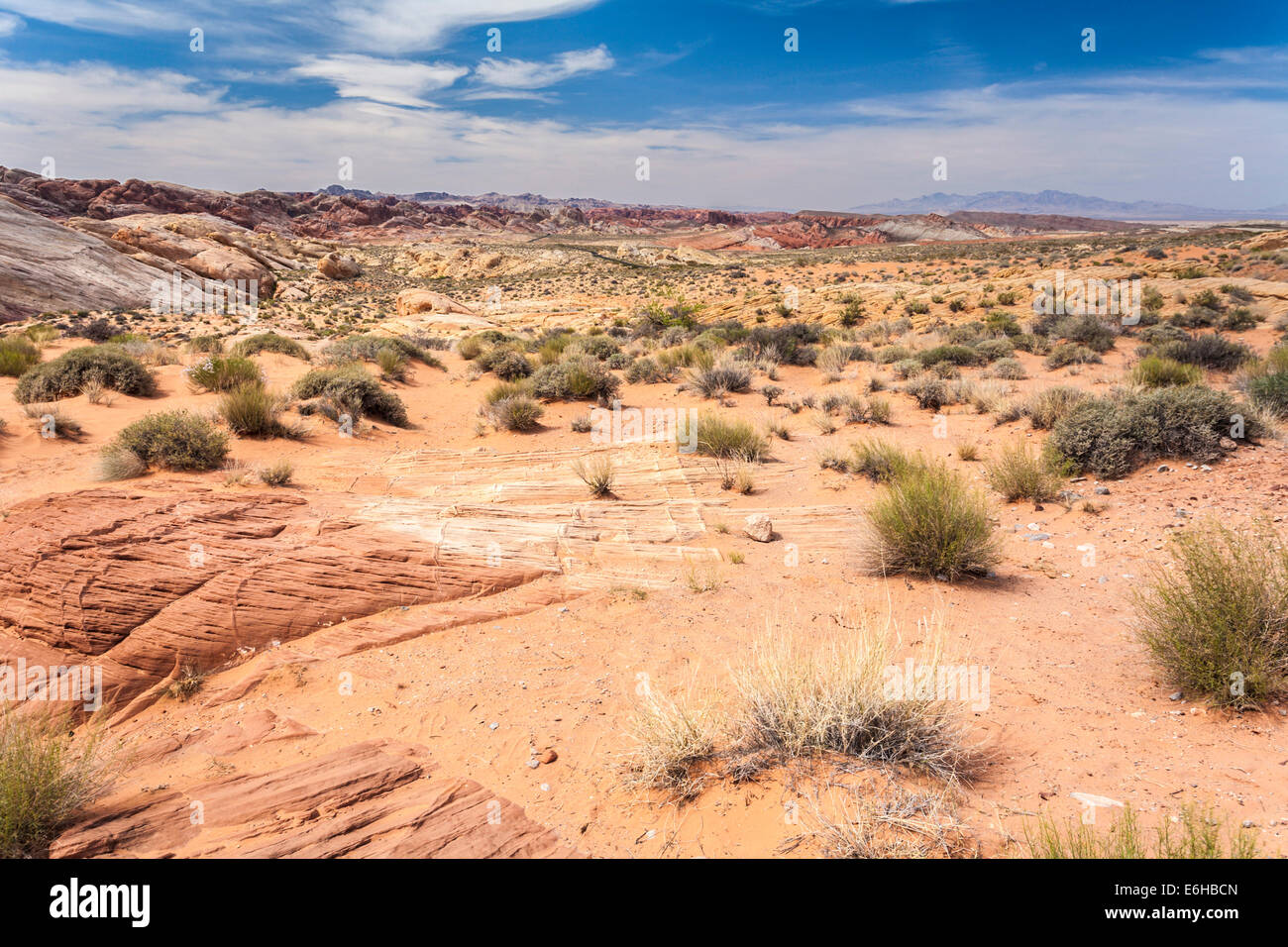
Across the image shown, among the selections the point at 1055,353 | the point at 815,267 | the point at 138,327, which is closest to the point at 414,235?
the point at 815,267

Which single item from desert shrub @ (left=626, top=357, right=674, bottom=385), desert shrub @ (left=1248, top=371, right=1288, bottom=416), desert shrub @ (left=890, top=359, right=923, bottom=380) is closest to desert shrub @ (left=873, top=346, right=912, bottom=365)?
desert shrub @ (left=890, top=359, right=923, bottom=380)

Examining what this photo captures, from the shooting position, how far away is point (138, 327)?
23719mm

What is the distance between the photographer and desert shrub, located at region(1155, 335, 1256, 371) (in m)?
13.5

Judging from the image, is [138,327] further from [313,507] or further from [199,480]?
[313,507]

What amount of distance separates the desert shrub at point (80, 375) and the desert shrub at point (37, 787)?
11588 mm

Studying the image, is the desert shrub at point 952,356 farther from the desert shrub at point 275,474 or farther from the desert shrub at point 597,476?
the desert shrub at point 275,474

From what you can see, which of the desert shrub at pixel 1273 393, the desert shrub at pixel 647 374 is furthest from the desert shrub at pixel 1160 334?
the desert shrub at pixel 647 374

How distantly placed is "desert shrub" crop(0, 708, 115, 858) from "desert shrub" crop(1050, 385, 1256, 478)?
9.88m

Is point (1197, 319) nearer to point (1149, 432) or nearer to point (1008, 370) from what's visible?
point (1008, 370)

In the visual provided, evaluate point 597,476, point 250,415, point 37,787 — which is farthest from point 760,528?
point 250,415

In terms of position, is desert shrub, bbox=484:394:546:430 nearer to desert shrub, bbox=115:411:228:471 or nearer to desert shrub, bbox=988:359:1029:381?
desert shrub, bbox=115:411:228:471

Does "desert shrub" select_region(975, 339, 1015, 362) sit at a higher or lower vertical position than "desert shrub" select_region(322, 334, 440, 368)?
lower

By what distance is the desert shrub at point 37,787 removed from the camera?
2674mm
